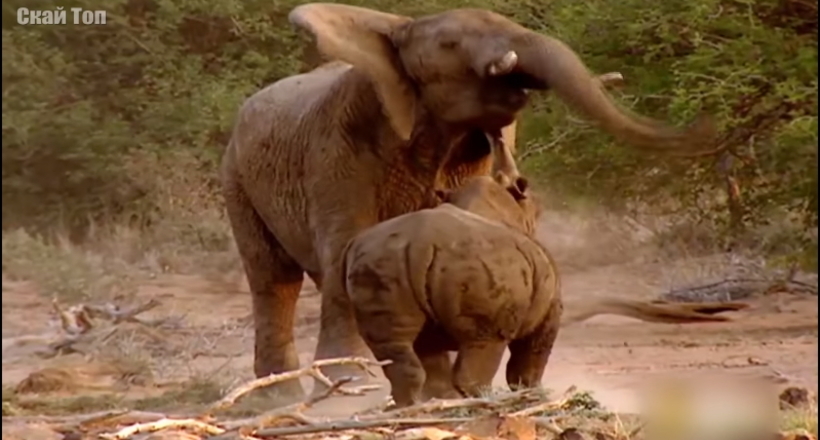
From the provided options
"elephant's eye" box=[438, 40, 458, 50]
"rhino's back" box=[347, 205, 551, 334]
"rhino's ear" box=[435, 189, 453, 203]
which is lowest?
"rhino's back" box=[347, 205, 551, 334]

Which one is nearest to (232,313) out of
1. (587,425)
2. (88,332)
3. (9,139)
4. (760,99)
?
(88,332)

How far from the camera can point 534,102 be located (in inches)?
178

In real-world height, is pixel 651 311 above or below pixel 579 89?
below

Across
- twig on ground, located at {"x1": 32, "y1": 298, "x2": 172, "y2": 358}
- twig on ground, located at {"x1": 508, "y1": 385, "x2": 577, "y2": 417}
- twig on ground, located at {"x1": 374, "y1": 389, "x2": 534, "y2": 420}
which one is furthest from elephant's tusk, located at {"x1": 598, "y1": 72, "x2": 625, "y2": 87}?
twig on ground, located at {"x1": 32, "y1": 298, "x2": 172, "y2": 358}

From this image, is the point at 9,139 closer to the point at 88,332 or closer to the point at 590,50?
the point at 590,50

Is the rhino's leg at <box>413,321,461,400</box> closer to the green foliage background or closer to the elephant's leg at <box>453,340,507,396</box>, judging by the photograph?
the elephant's leg at <box>453,340,507,396</box>

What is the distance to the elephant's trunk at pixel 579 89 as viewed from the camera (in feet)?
13.6

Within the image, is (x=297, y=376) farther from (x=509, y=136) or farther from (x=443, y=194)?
(x=509, y=136)

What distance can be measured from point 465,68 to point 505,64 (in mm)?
184

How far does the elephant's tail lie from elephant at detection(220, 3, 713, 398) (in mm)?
952

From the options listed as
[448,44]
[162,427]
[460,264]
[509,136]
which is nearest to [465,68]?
[448,44]

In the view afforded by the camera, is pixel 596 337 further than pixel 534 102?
Yes

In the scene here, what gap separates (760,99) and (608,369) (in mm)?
999

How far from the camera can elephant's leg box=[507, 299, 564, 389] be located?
4168 millimetres
